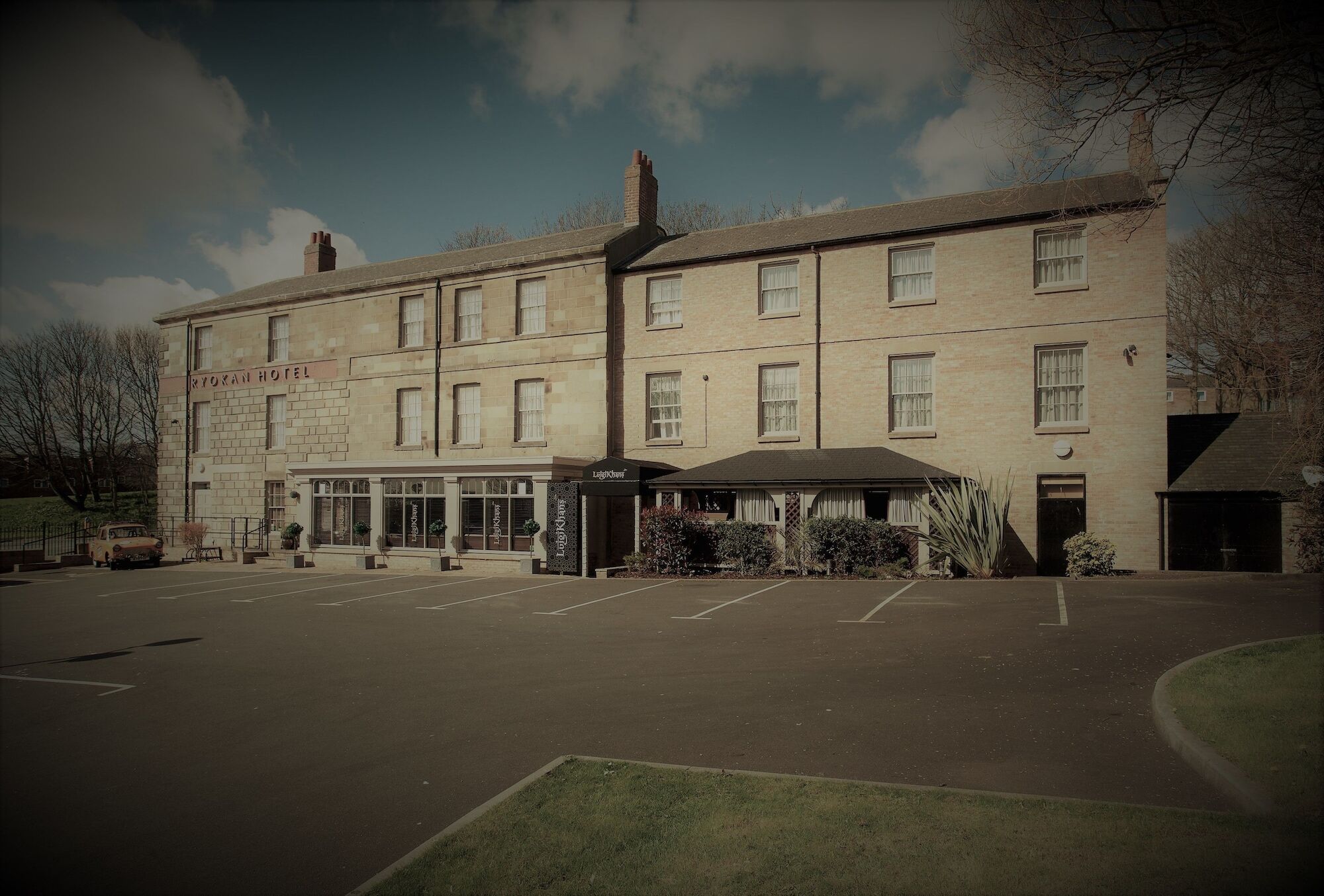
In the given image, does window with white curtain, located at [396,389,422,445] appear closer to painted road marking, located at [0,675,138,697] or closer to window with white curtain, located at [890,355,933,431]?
window with white curtain, located at [890,355,933,431]

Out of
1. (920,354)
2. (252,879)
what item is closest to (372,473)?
(920,354)

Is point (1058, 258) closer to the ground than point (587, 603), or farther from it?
farther from it

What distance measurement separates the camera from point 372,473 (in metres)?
27.0

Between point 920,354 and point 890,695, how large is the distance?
15473 millimetres

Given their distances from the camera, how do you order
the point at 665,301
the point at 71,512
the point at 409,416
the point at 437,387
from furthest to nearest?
the point at 71,512
the point at 409,416
the point at 437,387
the point at 665,301

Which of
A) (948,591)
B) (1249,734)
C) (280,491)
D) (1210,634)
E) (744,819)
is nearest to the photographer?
(744,819)

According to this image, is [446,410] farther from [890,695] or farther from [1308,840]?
[1308,840]

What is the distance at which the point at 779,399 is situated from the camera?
2377 centimetres

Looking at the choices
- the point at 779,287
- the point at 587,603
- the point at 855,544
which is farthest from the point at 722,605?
the point at 779,287

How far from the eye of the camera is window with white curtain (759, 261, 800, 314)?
78.0 ft

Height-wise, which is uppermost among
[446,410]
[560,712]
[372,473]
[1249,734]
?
[446,410]

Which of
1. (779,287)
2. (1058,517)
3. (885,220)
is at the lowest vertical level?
(1058,517)

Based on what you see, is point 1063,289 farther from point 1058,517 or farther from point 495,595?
point 495,595

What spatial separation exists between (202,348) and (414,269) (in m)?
11.1
